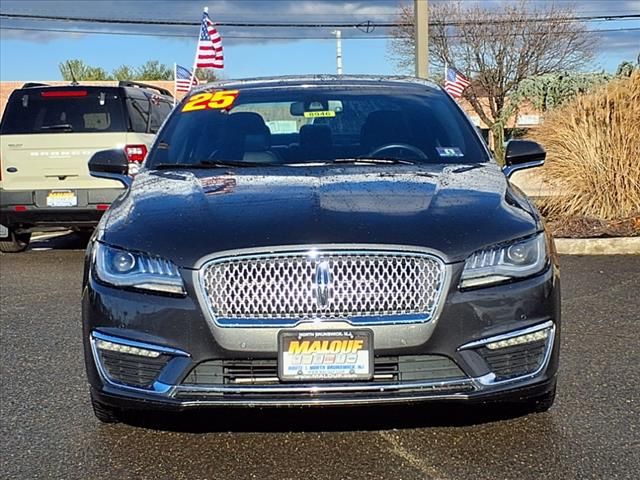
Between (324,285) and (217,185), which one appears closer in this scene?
(324,285)

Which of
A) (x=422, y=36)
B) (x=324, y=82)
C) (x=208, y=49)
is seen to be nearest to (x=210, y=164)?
(x=324, y=82)

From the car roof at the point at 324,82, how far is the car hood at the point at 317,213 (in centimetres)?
128

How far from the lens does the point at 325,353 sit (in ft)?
10.8

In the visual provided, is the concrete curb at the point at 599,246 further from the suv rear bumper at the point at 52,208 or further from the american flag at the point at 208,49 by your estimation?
the american flag at the point at 208,49

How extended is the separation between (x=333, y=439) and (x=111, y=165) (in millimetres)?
2272

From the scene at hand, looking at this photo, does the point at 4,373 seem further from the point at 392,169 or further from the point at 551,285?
the point at 551,285

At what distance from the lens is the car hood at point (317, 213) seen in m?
3.40

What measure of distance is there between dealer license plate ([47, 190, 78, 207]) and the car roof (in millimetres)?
4756

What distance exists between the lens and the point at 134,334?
11.2 ft

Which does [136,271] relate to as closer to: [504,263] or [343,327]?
[343,327]

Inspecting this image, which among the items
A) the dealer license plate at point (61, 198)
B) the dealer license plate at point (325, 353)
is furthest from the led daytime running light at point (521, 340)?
the dealer license plate at point (61, 198)

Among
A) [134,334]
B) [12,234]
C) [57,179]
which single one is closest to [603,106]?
[57,179]

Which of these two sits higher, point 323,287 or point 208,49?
point 323,287

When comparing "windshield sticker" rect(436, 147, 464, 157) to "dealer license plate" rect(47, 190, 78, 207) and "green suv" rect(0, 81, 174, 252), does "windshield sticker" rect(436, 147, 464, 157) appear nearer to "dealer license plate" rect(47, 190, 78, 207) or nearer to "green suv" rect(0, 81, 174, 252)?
"green suv" rect(0, 81, 174, 252)
